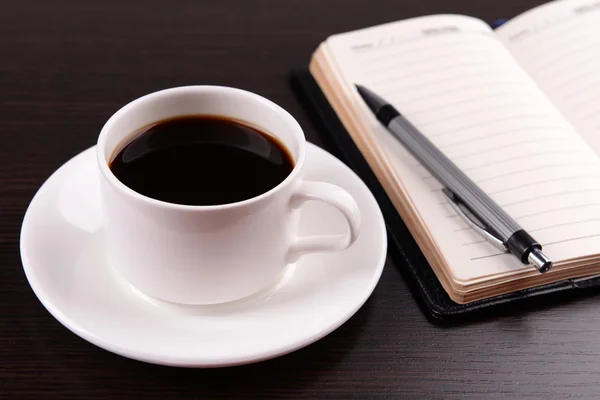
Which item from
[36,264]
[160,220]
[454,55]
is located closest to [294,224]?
[160,220]

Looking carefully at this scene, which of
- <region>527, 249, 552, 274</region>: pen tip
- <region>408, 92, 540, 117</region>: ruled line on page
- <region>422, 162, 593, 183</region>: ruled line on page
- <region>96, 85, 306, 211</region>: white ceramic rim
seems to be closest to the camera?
<region>96, 85, 306, 211</region>: white ceramic rim

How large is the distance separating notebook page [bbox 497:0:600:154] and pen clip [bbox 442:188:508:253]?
0.78 ft

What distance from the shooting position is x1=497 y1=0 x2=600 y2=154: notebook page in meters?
1.04

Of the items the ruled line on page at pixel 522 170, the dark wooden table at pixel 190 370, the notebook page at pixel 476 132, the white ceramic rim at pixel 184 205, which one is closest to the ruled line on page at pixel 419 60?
the notebook page at pixel 476 132

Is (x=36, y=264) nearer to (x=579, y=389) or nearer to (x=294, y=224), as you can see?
(x=294, y=224)

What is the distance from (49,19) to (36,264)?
69 cm

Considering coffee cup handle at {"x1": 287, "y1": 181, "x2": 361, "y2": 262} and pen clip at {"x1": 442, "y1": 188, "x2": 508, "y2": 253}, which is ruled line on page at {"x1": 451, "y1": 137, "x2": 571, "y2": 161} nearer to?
pen clip at {"x1": 442, "y1": 188, "x2": 508, "y2": 253}

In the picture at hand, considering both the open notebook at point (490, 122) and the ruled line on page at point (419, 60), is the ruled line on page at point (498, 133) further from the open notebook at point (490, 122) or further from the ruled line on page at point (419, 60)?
the ruled line on page at point (419, 60)

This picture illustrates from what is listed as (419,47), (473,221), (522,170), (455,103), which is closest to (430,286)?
(473,221)

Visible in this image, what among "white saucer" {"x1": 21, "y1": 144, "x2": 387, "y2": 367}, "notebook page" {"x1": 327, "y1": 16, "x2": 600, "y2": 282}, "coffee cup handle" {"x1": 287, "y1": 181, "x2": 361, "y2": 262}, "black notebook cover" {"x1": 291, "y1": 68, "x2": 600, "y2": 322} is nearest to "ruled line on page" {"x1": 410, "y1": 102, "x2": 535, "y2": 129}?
"notebook page" {"x1": 327, "y1": 16, "x2": 600, "y2": 282}

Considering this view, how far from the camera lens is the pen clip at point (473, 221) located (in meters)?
0.82

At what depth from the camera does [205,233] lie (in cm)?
67

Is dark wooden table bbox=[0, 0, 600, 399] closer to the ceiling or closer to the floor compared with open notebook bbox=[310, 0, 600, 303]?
closer to the floor

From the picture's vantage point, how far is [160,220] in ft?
2.17
